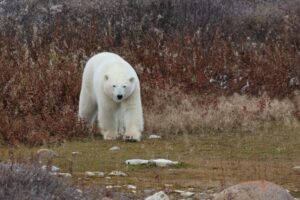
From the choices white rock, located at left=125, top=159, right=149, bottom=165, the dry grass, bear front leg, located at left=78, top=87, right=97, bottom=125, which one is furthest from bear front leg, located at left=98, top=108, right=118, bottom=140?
white rock, located at left=125, top=159, right=149, bottom=165

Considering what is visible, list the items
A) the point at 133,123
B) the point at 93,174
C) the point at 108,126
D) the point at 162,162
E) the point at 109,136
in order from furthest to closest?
the point at 108,126
the point at 109,136
the point at 133,123
the point at 162,162
the point at 93,174

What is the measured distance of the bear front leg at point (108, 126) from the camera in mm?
12117

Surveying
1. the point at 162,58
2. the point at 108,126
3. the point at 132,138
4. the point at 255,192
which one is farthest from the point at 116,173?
the point at 162,58

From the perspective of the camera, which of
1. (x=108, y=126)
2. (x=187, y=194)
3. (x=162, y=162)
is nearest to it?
(x=187, y=194)

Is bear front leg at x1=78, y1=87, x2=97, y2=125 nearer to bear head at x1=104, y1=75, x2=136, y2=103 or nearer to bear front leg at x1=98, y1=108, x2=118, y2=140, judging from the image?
bear front leg at x1=98, y1=108, x2=118, y2=140

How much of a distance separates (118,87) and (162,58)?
5.65 meters

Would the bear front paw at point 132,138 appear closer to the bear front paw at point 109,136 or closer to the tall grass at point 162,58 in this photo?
the bear front paw at point 109,136

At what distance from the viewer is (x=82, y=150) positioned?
419 inches

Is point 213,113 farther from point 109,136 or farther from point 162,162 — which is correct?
point 162,162

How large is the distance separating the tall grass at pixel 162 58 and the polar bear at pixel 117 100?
0.44 m

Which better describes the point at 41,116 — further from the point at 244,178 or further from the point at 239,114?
the point at 244,178

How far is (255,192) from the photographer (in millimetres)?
6145

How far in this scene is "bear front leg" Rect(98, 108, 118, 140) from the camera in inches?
477

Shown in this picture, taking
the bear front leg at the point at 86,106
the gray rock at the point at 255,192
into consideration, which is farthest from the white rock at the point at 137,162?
the bear front leg at the point at 86,106
